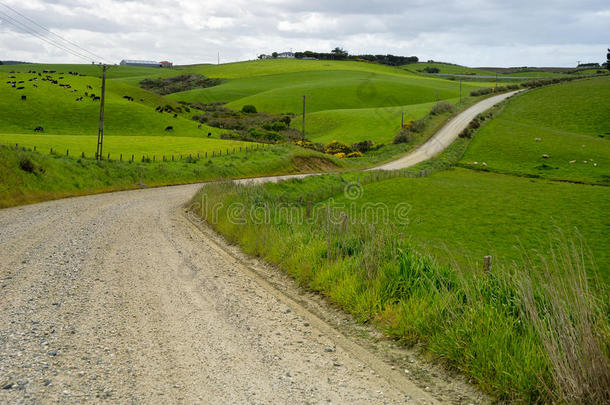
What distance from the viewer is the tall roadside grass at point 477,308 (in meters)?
5.91

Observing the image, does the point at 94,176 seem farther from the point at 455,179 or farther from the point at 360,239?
the point at 455,179

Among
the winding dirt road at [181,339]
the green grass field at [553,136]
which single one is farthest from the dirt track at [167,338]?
the green grass field at [553,136]

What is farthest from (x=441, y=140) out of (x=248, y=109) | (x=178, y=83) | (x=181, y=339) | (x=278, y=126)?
(x=178, y=83)

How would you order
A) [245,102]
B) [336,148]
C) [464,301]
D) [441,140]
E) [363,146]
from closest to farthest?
[464,301], [441,140], [336,148], [363,146], [245,102]

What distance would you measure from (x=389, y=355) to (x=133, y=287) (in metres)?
6.63

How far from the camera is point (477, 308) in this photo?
7.79m

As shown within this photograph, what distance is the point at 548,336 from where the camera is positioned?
22.2 feet

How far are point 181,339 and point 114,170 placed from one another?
33.0 m

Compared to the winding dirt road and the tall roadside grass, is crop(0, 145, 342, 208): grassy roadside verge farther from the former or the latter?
the tall roadside grass

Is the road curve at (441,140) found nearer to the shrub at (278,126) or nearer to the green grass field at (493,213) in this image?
the green grass field at (493,213)

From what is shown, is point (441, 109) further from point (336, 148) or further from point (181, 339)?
point (181, 339)

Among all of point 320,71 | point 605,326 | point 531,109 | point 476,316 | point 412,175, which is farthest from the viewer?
point 320,71

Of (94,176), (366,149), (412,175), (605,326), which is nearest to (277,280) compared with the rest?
(605,326)

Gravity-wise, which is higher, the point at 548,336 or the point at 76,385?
the point at 548,336
